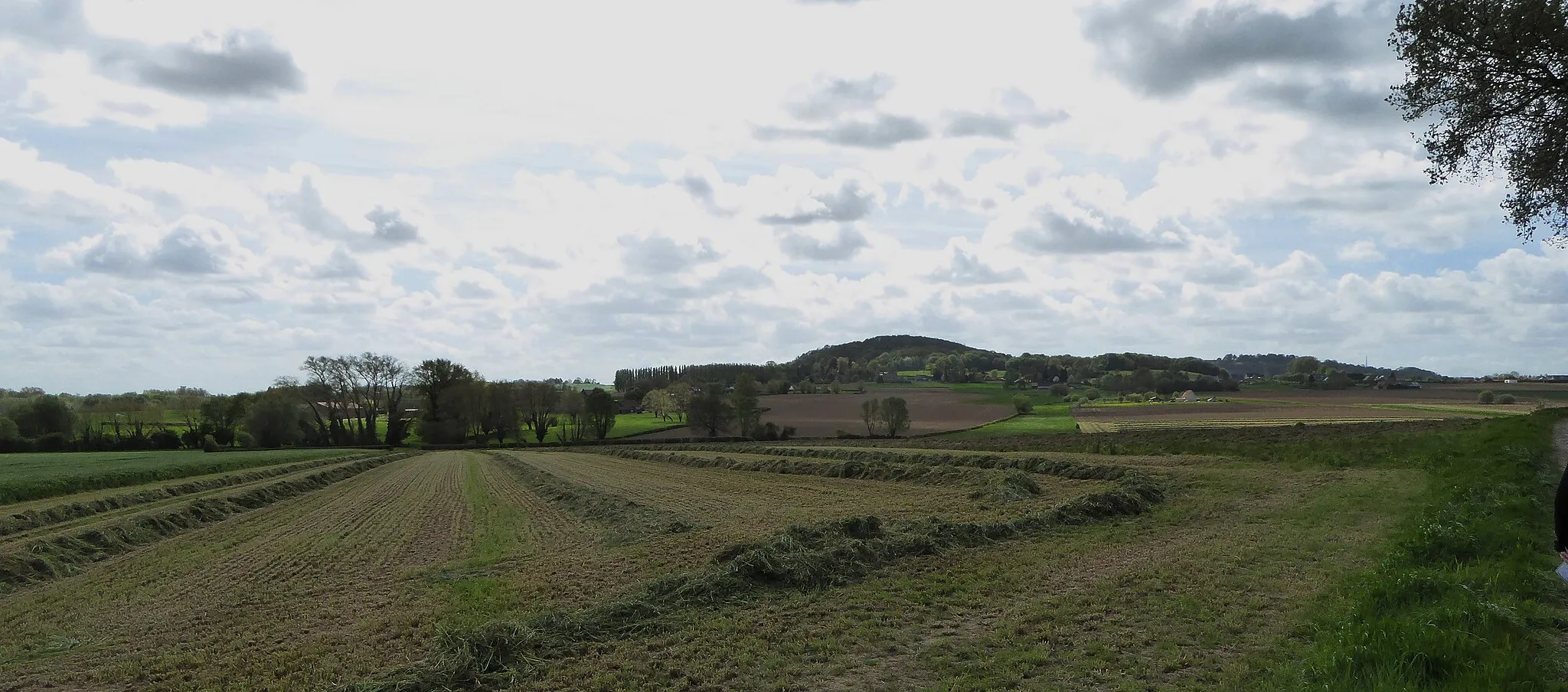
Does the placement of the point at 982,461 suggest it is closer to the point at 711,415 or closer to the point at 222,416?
the point at 711,415

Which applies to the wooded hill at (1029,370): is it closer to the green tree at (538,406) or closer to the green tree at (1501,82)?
the green tree at (538,406)

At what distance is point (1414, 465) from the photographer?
28.9 metres

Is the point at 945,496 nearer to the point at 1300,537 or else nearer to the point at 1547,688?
the point at 1300,537

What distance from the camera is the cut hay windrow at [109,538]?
18.7 metres

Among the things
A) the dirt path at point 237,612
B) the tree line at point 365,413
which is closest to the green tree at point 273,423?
the tree line at point 365,413

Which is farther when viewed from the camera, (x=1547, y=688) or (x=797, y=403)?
(x=797, y=403)

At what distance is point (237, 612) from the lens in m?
13.4

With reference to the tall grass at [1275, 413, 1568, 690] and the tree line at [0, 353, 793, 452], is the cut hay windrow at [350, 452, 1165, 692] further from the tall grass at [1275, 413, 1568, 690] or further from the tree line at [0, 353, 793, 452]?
the tree line at [0, 353, 793, 452]

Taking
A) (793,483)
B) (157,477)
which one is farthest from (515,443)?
(793,483)

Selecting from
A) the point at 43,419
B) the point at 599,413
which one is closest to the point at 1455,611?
the point at 599,413

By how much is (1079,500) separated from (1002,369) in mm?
148873

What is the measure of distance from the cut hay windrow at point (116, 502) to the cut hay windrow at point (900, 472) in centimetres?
2267

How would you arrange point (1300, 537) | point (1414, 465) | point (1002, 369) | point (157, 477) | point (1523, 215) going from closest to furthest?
1. point (1300, 537)
2. point (1523, 215)
3. point (1414, 465)
4. point (157, 477)
5. point (1002, 369)

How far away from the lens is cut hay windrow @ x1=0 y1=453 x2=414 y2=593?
61.2 ft
